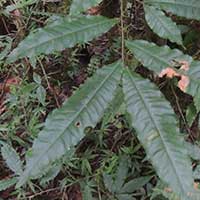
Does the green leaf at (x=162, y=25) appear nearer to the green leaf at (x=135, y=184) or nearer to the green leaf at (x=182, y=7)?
the green leaf at (x=182, y=7)

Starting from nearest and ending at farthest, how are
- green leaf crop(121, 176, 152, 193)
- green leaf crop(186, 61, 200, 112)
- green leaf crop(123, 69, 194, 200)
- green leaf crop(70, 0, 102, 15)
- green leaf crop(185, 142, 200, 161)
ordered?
green leaf crop(123, 69, 194, 200) < green leaf crop(186, 61, 200, 112) < green leaf crop(70, 0, 102, 15) < green leaf crop(185, 142, 200, 161) < green leaf crop(121, 176, 152, 193)

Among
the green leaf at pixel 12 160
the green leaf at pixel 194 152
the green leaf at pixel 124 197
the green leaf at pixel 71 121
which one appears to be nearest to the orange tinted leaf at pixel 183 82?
the green leaf at pixel 71 121

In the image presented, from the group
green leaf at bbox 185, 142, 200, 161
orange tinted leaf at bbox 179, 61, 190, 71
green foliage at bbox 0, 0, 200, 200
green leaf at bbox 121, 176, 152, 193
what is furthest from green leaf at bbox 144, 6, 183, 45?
green leaf at bbox 121, 176, 152, 193

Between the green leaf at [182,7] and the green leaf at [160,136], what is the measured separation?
247 mm

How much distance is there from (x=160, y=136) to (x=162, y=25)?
0.34 metres

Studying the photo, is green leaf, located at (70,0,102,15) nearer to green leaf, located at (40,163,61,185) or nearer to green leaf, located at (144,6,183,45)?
green leaf, located at (144,6,183,45)

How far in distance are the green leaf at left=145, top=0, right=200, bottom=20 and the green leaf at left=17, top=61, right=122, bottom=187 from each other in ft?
0.80

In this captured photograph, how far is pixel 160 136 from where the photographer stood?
85 cm

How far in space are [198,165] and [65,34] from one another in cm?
57

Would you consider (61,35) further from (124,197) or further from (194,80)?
(124,197)

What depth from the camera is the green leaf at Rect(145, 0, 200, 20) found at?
1082mm

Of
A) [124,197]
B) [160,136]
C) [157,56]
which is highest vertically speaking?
[157,56]

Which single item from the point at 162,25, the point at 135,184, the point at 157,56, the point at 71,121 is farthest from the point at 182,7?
the point at 135,184

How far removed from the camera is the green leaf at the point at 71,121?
0.84 m
